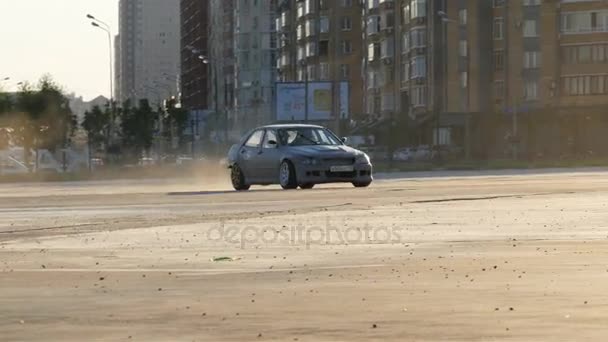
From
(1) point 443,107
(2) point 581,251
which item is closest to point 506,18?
(1) point 443,107

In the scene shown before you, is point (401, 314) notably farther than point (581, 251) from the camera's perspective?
No

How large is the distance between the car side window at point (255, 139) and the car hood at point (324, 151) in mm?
1407

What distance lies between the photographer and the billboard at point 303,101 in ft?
355

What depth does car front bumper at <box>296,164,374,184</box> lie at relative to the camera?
32.4 m

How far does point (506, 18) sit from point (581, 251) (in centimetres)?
9889

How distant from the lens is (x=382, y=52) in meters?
135

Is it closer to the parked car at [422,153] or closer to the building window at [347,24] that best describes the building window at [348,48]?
the building window at [347,24]

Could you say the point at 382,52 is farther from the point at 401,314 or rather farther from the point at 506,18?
the point at 401,314

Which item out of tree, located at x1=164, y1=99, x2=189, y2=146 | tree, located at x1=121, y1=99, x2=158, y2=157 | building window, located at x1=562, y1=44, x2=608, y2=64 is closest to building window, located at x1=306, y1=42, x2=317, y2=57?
tree, located at x1=164, y1=99, x2=189, y2=146

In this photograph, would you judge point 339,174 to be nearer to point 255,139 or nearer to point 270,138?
point 270,138

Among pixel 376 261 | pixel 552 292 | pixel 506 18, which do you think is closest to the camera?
pixel 552 292

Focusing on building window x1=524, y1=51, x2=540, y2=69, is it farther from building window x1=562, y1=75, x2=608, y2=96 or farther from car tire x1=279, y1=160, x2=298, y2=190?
car tire x1=279, y1=160, x2=298, y2=190

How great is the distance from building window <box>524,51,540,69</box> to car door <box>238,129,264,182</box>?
3080 inches

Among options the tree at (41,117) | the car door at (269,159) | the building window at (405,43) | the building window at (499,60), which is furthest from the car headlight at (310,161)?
the building window at (405,43)
